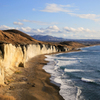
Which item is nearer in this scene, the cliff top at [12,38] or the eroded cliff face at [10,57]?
the eroded cliff face at [10,57]

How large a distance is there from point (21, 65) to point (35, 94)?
45.7 ft

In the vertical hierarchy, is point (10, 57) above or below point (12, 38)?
below

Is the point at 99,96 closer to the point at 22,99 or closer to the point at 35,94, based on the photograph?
the point at 35,94

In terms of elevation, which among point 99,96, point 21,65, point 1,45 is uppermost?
point 1,45

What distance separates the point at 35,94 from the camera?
15.1 metres

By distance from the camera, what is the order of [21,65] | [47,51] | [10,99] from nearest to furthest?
[10,99] → [21,65] → [47,51]

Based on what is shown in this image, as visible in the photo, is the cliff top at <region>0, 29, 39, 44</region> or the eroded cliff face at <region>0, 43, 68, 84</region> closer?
the eroded cliff face at <region>0, 43, 68, 84</region>

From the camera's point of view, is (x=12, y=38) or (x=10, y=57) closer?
(x=10, y=57)

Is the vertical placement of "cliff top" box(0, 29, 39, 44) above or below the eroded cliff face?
above

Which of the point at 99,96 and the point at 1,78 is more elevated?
the point at 1,78

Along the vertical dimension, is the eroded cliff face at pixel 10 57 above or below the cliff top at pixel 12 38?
below

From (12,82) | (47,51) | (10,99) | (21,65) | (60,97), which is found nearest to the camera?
(10,99)

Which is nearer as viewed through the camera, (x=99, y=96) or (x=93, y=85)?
(x=99, y=96)

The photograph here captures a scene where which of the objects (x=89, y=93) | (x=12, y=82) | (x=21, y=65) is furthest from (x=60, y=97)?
(x=21, y=65)
